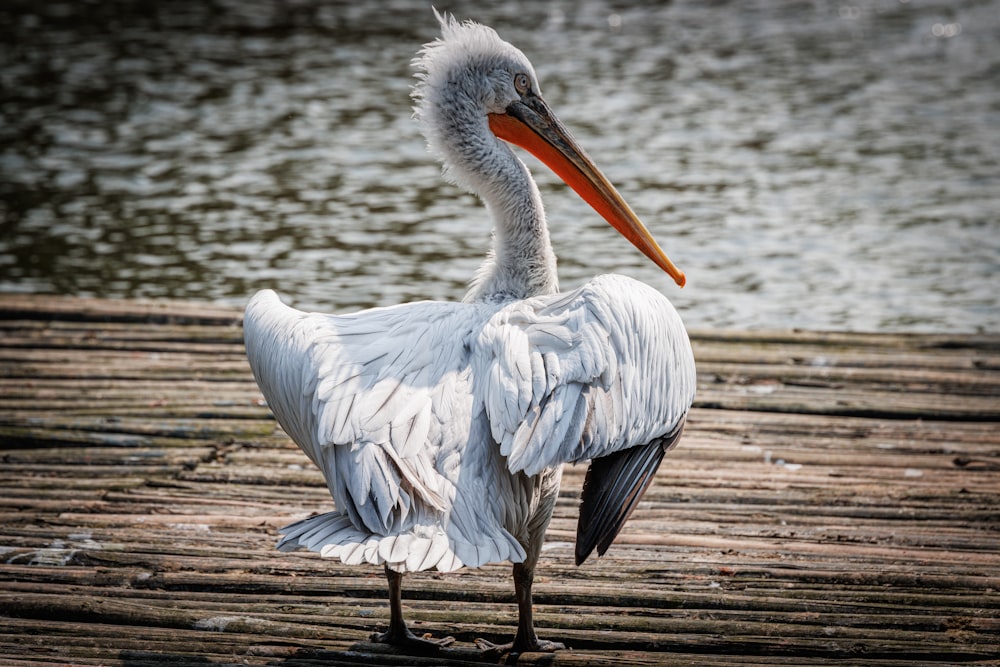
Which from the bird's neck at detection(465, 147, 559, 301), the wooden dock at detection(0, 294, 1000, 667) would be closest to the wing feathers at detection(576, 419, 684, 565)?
the wooden dock at detection(0, 294, 1000, 667)

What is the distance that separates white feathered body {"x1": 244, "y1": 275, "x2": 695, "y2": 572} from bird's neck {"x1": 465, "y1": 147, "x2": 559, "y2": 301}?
0.31 metres

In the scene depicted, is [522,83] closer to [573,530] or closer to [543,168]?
[573,530]

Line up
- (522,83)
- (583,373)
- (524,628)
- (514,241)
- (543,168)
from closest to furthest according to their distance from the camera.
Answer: (583,373), (524,628), (514,241), (522,83), (543,168)

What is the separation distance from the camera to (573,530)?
12.4 ft

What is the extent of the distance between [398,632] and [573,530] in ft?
2.76

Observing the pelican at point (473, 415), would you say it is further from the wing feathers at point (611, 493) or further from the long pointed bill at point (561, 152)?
the long pointed bill at point (561, 152)

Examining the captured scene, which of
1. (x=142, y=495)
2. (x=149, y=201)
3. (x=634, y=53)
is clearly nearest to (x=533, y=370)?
A: (x=142, y=495)

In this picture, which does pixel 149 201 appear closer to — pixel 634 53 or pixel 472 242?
pixel 472 242

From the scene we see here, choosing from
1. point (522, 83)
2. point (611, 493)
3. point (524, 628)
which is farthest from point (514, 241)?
point (524, 628)

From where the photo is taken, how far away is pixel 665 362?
2906mm

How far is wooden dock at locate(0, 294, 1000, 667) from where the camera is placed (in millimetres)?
3115

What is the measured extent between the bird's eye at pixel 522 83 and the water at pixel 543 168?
337cm

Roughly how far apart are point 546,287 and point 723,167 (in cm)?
602

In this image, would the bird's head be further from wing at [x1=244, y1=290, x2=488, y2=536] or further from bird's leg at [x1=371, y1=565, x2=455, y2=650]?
bird's leg at [x1=371, y1=565, x2=455, y2=650]
